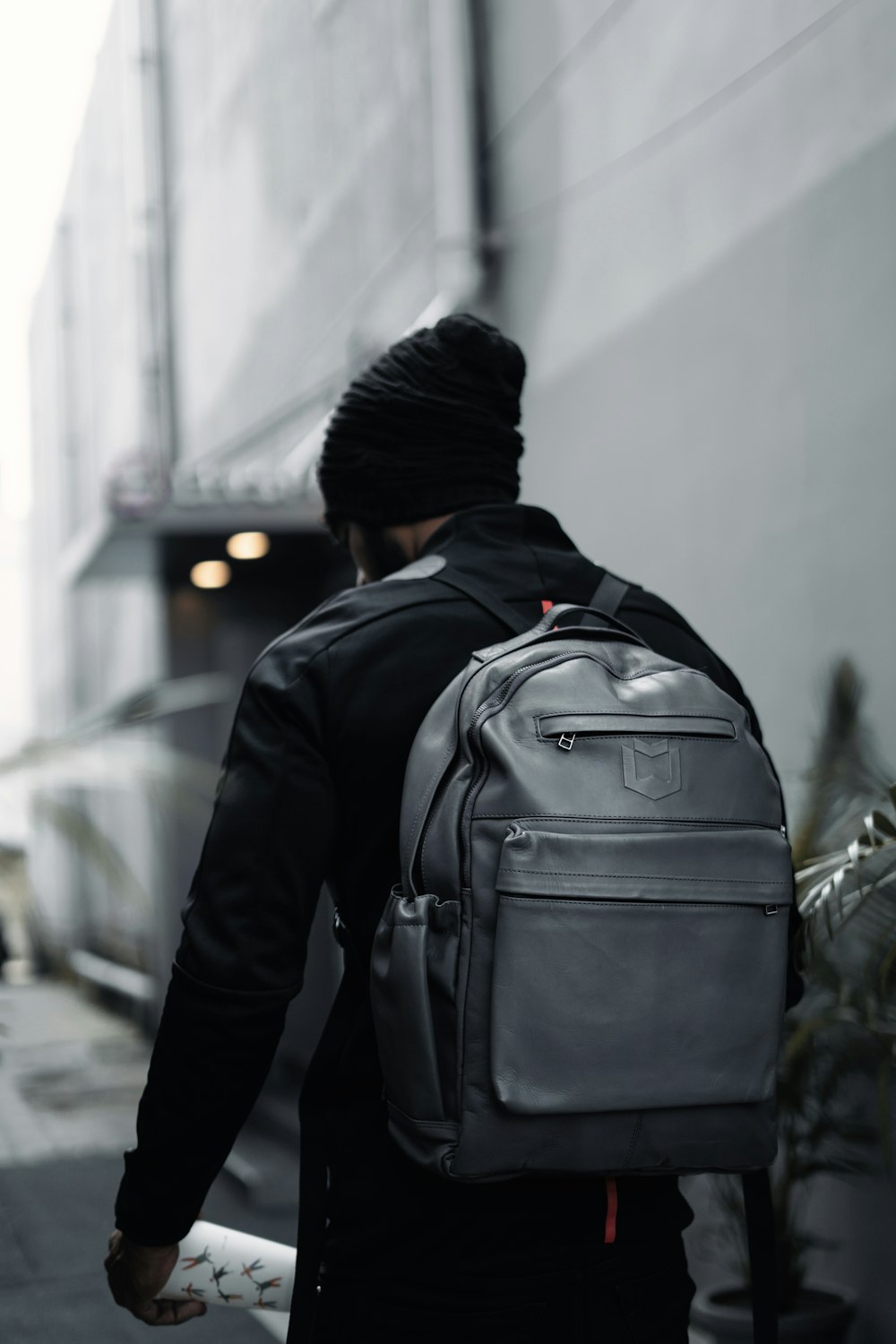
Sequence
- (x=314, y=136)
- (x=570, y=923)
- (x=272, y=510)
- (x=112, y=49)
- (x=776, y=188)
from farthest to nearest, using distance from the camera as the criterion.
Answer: (x=112, y=49)
(x=314, y=136)
(x=272, y=510)
(x=776, y=188)
(x=570, y=923)

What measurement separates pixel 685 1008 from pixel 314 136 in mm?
7444

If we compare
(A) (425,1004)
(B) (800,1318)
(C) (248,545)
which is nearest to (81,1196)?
(C) (248,545)

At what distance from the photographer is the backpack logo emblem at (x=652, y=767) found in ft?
4.91

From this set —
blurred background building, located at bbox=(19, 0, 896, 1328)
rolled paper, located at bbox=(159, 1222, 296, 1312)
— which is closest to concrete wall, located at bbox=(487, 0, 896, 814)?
blurred background building, located at bbox=(19, 0, 896, 1328)

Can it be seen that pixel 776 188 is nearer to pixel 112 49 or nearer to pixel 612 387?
pixel 612 387

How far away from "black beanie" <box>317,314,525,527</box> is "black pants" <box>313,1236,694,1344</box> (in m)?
0.87

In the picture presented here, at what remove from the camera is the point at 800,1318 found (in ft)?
10.6

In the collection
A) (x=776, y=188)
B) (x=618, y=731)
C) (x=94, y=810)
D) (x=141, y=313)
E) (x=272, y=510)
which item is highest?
(x=141, y=313)

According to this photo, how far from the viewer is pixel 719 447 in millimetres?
4094

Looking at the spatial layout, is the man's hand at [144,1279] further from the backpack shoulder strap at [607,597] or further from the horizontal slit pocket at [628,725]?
the backpack shoulder strap at [607,597]

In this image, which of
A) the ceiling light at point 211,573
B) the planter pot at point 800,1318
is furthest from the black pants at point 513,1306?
the ceiling light at point 211,573

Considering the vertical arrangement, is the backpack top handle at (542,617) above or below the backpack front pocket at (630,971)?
above

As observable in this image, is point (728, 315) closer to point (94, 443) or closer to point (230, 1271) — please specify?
point (230, 1271)

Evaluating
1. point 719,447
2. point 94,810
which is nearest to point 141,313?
point 94,810
